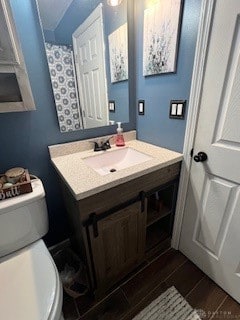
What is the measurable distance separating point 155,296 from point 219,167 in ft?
3.11

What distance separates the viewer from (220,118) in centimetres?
91

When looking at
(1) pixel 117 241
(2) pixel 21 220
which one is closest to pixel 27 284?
(2) pixel 21 220

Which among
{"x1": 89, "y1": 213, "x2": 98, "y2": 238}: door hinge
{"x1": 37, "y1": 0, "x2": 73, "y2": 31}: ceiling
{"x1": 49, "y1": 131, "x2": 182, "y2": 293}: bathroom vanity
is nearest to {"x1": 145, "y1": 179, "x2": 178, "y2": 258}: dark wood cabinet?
{"x1": 49, "y1": 131, "x2": 182, "y2": 293}: bathroom vanity

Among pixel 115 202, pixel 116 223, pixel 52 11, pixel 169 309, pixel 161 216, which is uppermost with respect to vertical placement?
pixel 52 11

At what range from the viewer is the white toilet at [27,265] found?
705 mm

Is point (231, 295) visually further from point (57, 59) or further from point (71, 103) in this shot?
point (57, 59)

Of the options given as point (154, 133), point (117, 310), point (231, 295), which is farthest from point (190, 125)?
point (117, 310)

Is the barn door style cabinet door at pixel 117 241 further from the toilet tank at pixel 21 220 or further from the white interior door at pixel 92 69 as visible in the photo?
the white interior door at pixel 92 69

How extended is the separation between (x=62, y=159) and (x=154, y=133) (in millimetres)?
707

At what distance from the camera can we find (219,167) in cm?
97

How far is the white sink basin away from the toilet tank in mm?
394

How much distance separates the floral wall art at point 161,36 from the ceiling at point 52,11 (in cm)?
51

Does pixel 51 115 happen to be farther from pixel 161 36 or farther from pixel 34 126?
pixel 161 36

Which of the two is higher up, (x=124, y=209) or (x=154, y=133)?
(x=154, y=133)
